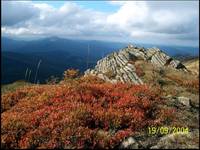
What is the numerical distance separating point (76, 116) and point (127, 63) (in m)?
23.3

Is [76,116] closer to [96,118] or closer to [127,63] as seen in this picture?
[96,118]

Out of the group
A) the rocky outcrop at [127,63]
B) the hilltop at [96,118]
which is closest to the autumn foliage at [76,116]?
the hilltop at [96,118]

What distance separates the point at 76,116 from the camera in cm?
1544

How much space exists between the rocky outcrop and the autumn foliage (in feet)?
37.1

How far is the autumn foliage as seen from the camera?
1365 cm

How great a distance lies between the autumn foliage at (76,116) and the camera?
13.6 meters

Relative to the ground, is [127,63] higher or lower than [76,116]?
lower

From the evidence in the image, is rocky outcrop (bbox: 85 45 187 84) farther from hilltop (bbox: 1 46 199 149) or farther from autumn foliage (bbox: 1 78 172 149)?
autumn foliage (bbox: 1 78 172 149)

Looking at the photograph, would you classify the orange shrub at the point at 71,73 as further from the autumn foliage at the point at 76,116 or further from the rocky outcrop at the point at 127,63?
the autumn foliage at the point at 76,116

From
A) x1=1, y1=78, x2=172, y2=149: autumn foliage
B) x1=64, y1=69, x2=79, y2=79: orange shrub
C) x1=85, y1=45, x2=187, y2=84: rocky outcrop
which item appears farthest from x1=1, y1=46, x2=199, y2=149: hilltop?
x1=64, y1=69, x2=79, y2=79: orange shrub

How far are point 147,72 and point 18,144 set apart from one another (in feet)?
70.6

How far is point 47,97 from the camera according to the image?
19.2m

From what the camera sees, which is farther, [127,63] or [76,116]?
[127,63]
